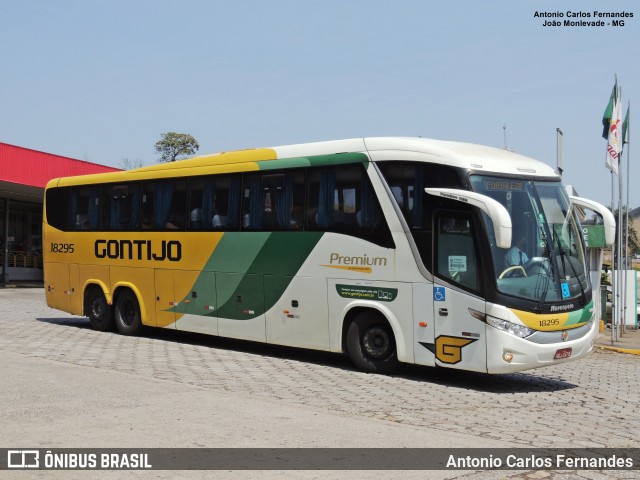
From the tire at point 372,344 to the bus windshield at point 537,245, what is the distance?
7.08 feet

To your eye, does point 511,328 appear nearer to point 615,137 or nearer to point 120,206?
point 120,206

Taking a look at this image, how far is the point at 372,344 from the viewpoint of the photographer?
505 inches

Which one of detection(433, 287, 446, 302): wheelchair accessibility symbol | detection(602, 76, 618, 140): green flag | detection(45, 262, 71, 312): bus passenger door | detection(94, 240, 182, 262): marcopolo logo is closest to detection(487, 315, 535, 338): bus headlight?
detection(433, 287, 446, 302): wheelchair accessibility symbol

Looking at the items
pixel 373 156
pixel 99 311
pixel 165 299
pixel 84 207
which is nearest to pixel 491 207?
pixel 373 156

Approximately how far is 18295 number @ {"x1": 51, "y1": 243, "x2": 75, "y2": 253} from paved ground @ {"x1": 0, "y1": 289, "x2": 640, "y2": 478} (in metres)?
3.86

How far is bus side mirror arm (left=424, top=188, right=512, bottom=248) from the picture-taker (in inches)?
413

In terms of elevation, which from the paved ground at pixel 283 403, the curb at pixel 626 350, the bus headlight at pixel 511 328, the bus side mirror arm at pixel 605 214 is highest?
the bus side mirror arm at pixel 605 214

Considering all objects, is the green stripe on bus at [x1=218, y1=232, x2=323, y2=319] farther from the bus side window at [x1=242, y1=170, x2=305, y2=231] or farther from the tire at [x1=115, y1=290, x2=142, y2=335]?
the tire at [x1=115, y1=290, x2=142, y2=335]

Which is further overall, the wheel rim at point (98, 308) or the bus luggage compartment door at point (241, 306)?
the wheel rim at point (98, 308)

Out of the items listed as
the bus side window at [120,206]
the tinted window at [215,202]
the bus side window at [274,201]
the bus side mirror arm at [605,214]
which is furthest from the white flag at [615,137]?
the bus side window at [120,206]

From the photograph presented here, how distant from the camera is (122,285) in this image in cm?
1788

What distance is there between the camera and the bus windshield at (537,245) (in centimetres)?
1130

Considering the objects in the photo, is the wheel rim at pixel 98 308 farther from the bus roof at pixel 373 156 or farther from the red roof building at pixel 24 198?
the red roof building at pixel 24 198

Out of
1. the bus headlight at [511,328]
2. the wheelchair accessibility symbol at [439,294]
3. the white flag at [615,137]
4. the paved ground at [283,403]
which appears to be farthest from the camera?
the white flag at [615,137]
